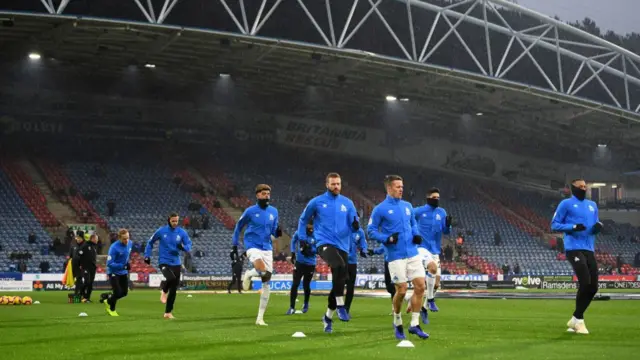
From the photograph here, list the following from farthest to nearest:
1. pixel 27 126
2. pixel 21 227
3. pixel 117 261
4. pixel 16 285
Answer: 1. pixel 27 126
2. pixel 21 227
3. pixel 16 285
4. pixel 117 261

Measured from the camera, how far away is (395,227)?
1432 centimetres

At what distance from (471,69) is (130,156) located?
72.9ft

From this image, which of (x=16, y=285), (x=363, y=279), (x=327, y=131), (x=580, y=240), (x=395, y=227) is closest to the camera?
(x=395, y=227)

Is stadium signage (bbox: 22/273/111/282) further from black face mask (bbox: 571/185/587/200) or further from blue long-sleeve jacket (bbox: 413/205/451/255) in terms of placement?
black face mask (bbox: 571/185/587/200)

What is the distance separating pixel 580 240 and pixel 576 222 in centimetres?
30

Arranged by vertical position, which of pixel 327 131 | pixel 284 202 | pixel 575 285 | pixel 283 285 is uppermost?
pixel 327 131

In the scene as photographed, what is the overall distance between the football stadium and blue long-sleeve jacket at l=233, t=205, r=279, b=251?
45 mm

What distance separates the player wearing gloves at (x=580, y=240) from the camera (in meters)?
15.4

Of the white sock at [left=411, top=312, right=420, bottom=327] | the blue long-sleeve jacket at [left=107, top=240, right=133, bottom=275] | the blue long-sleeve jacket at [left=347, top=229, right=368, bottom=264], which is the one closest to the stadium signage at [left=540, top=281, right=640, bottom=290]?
the blue long-sleeve jacket at [left=347, top=229, right=368, bottom=264]

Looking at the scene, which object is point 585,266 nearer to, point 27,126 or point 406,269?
point 406,269

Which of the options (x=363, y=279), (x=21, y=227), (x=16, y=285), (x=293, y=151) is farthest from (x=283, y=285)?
(x=293, y=151)

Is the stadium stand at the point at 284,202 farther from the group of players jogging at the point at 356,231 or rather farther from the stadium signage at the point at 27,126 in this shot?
the group of players jogging at the point at 356,231

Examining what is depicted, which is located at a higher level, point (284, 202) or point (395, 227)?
point (284, 202)

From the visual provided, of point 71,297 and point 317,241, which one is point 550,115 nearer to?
point 71,297
